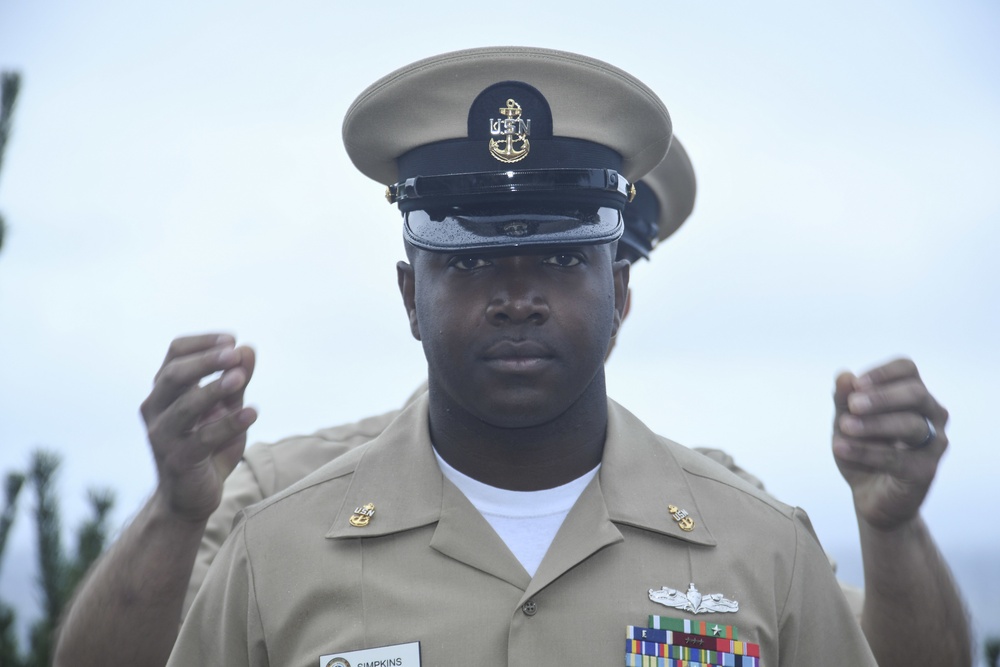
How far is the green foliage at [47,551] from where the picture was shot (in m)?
4.91

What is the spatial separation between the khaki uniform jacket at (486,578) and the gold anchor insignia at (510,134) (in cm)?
89

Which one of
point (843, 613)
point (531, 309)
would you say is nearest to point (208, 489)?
point (531, 309)

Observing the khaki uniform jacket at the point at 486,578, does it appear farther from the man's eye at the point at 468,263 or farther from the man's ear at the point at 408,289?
the man's eye at the point at 468,263

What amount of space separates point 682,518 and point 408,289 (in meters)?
1.07

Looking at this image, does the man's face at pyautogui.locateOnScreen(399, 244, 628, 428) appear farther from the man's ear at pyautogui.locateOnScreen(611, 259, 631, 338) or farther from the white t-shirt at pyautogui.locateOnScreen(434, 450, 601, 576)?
the man's ear at pyautogui.locateOnScreen(611, 259, 631, 338)

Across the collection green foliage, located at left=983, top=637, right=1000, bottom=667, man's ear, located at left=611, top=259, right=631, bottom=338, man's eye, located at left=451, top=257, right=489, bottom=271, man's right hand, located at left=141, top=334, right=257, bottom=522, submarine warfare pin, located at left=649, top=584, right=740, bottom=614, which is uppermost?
man's ear, located at left=611, top=259, right=631, bottom=338

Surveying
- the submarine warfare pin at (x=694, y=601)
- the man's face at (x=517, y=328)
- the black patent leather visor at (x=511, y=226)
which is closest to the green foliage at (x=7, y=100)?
the black patent leather visor at (x=511, y=226)

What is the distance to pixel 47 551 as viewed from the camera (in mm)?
5086

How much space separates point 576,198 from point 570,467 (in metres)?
0.77

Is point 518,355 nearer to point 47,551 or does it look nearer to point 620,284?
point 620,284

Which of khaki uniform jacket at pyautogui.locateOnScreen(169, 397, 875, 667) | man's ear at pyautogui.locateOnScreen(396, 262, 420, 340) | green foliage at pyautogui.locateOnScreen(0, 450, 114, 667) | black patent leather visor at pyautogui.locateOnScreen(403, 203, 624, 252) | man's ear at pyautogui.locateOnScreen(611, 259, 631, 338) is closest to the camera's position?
khaki uniform jacket at pyautogui.locateOnScreen(169, 397, 875, 667)

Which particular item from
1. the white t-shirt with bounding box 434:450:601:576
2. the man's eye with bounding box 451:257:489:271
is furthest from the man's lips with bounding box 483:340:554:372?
the white t-shirt with bounding box 434:450:601:576

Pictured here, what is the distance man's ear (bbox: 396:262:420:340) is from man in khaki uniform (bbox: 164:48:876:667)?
0.01m

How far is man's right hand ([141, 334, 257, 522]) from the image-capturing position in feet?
9.57
